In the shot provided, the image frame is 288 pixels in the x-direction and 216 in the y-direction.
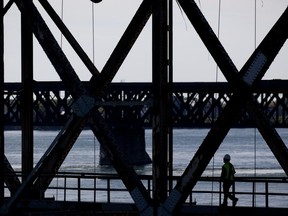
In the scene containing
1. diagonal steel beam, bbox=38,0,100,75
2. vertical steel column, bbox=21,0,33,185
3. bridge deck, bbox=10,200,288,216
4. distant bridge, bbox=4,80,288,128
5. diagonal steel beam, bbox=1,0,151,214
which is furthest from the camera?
distant bridge, bbox=4,80,288,128

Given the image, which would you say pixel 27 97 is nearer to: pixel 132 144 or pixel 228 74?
pixel 228 74

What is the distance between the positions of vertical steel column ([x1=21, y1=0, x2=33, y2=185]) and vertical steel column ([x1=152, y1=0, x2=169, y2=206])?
16.1 feet

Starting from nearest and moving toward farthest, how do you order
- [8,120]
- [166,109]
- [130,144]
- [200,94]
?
[166,109] → [200,94] → [8,120] → [130,144]

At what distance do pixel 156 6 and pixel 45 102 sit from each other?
72.1 meters

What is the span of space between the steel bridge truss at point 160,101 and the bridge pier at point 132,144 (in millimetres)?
100743

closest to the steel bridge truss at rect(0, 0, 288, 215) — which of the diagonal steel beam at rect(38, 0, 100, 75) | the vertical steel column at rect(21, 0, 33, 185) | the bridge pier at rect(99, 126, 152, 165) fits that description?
the diagonal steel beam at rect(38, 0, 100, 75)

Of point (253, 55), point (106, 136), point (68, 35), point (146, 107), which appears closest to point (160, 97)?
point (106, 136)

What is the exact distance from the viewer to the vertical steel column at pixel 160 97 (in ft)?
57.5

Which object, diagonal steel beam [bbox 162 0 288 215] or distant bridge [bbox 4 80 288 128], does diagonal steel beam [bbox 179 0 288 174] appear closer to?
diagonal steel beam [bbox 162 0 288 215]

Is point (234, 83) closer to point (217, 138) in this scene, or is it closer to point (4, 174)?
point (217, 138)

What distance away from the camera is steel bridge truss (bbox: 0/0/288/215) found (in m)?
16.8

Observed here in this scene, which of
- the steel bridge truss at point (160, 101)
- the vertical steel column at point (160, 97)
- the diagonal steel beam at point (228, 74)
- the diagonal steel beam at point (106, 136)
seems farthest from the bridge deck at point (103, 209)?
the diagonal steel beam at point (228, 74)

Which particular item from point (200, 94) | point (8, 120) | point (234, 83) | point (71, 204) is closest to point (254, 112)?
point (234, 83)

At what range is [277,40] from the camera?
1656cm
